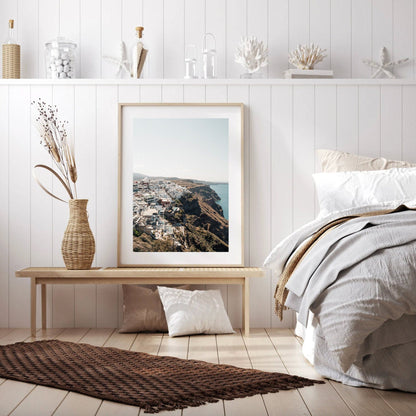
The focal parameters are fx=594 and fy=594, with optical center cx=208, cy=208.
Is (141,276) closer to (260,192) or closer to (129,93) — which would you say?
(260,192)

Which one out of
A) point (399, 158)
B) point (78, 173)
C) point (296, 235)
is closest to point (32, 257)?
point (78, 173)

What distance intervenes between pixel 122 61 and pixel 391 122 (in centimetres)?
192

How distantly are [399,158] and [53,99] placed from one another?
243 cm

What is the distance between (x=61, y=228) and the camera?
407 centimetres

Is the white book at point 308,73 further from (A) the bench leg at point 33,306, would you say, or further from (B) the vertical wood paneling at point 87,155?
(A) the bench leg at point 33,306

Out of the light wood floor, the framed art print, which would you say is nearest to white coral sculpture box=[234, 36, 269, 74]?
the framed art print

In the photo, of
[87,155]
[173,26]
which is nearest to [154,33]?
[173,26]

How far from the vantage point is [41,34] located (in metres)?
4.22

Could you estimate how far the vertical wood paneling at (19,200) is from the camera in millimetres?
4070

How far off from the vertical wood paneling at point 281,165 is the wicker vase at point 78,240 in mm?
1241

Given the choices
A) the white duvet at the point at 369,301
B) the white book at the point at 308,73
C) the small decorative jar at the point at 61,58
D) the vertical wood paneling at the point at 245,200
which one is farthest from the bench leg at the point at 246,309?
the small decorative jar at the point at 61,58

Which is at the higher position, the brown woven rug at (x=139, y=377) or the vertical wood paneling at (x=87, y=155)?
the vertical wood paneling at (x=87, y=155)

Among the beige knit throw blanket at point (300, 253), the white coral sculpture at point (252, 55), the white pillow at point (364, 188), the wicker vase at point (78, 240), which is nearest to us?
the beige knit throw blanket at point (300, 253)

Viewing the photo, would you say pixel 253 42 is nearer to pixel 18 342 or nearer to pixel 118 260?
pixel 118 260
